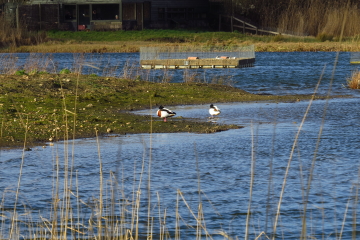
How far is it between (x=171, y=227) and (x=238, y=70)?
28.1 metres

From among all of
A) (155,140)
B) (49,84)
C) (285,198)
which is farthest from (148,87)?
(285,198)

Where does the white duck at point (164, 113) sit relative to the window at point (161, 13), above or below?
below

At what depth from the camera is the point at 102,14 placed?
63250 millimetres

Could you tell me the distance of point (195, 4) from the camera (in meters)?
65.2

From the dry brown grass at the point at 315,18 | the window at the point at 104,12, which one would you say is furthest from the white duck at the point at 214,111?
the window at the point at 104,12

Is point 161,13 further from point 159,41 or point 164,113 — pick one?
point 164,113

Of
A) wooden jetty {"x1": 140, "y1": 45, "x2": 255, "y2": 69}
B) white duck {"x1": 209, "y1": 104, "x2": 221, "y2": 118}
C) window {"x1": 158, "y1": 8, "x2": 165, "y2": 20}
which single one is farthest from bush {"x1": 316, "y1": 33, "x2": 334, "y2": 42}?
white duck {"x1": 209, "y1": 104, "x2": 221, "y2": 118}

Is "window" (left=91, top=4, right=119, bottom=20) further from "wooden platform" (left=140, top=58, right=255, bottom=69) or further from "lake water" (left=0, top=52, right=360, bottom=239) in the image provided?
"lake water" (left=0, top=52, right=360, bottom=239)

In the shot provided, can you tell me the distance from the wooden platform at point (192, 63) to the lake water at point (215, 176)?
54.2 ft

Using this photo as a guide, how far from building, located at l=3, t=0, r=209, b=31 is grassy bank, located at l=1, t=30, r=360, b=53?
1936mm

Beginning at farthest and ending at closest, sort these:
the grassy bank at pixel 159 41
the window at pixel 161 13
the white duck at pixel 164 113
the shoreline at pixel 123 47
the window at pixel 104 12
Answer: the window at pixel 161 13 < the window at pixel 104 12 < the grassy bank at pixel 159 41 < the shoreline at pixel 123 47 < the white duck at pixel 164 113

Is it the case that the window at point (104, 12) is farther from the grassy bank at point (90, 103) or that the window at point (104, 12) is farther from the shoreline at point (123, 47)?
the grassy bank at point (90, 103)

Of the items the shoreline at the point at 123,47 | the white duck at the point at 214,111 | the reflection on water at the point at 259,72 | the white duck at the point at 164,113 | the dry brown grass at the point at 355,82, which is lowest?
the shoreline at the point at 123,47

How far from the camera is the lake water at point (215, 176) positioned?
312 inches
